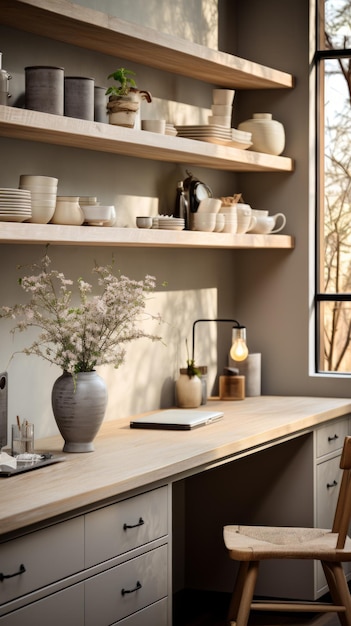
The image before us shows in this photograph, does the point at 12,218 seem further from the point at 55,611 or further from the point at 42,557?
the point at 55,611

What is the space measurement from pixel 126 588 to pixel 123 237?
130 centimetres

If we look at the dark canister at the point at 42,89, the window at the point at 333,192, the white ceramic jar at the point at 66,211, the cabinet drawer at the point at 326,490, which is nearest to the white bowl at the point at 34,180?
the white ceramic jar at the point at 66,211

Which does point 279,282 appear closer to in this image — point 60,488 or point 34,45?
point 34,45

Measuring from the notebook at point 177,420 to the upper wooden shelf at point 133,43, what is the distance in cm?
145

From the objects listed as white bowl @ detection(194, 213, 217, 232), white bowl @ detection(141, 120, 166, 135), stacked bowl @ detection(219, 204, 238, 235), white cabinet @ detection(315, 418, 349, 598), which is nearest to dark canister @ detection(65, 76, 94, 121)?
white bowl @ detection(141, 120, 166, 135)

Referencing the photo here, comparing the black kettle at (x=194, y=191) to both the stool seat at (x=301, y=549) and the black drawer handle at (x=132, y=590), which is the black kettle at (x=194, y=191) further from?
the black drawer handle at (x=132, y=590)

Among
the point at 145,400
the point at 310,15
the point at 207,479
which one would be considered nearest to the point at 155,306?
the point at 145,400

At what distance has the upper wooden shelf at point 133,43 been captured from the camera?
11.3 ft

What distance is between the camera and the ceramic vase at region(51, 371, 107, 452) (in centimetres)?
344

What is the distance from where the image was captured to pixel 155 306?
4.62 m

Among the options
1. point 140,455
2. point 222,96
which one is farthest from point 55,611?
point 222,96

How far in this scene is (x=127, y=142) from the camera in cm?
382

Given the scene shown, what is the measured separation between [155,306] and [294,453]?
88cm

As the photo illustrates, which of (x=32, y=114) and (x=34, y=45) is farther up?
(x=34, y=45)
